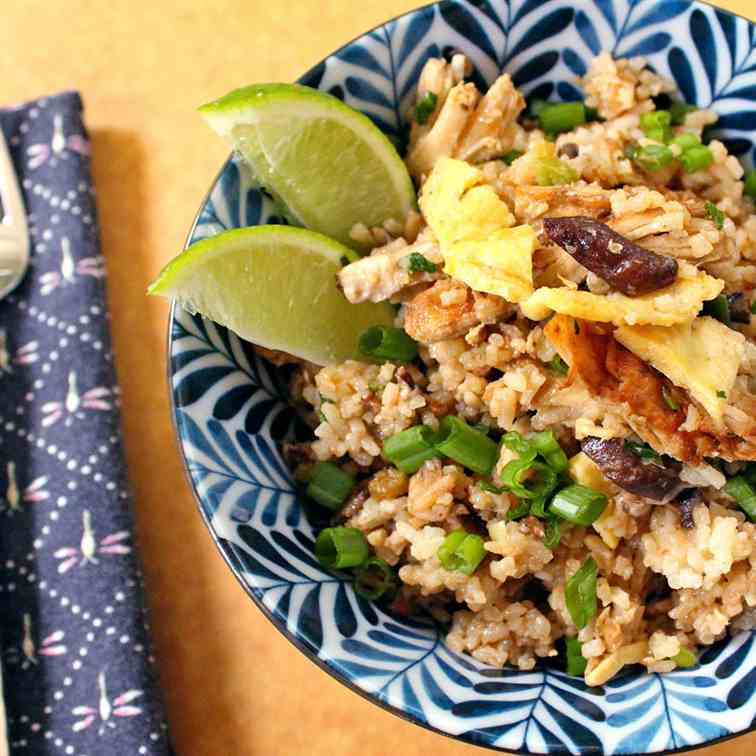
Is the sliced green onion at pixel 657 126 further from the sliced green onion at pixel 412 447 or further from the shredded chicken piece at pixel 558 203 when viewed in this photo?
the sliced green onion at pixel 412 447

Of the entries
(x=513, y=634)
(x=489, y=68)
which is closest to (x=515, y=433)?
(x=513, y=634)

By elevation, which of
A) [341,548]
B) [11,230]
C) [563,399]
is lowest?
[341,548]

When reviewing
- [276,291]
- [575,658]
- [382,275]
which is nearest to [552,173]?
[382,275]

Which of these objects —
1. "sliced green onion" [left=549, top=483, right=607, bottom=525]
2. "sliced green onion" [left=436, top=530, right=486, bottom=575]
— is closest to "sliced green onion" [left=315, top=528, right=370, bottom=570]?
"sliced green onion" [left=436, top=530, right=486, bottom=575]

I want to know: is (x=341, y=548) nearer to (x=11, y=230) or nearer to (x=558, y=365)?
(x=558, y=365)

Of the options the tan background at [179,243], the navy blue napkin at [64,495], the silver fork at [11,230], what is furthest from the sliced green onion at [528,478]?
the silver fork at [11,230]

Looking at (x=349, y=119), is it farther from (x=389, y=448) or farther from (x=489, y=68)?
(x=389, y=448)
